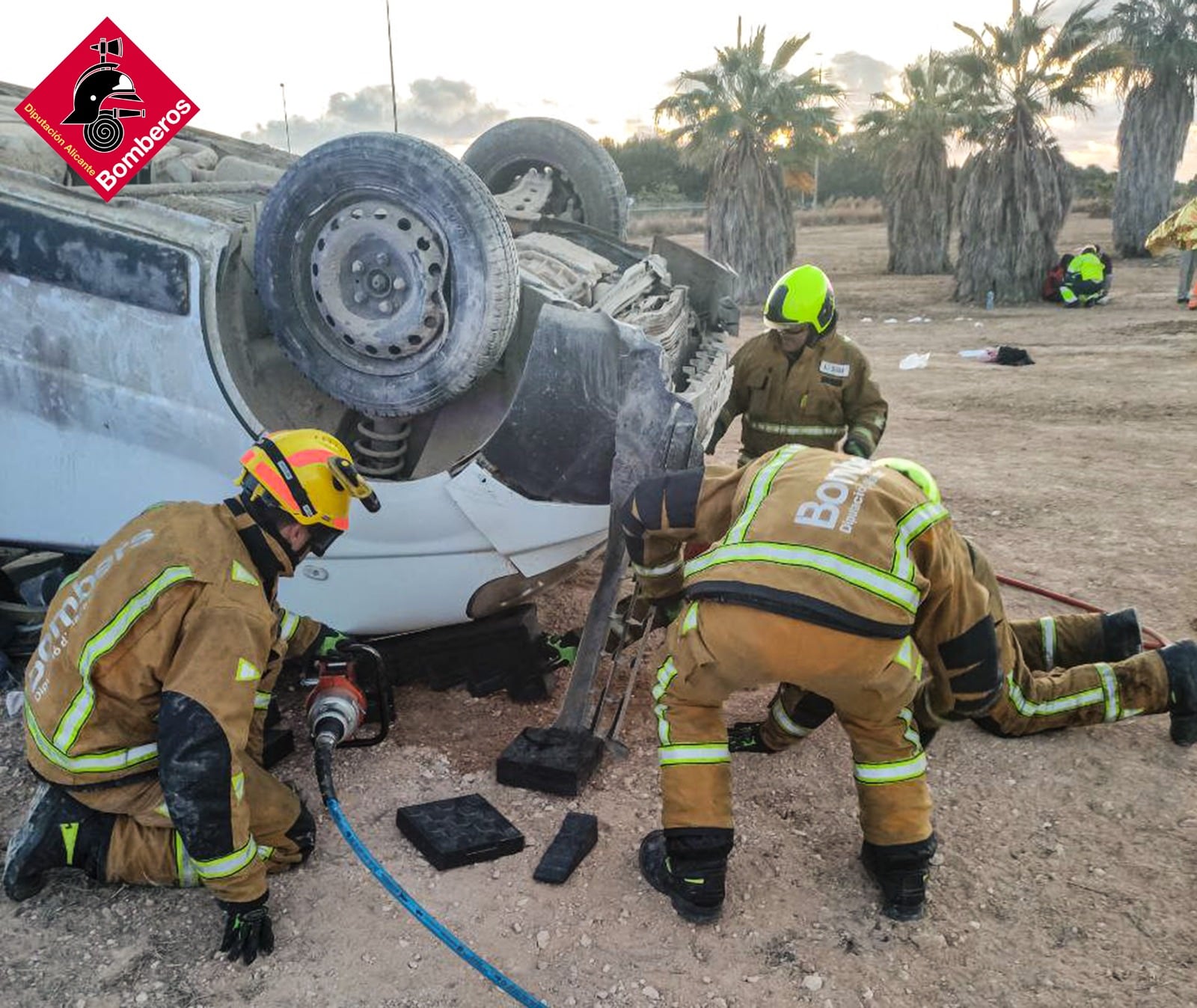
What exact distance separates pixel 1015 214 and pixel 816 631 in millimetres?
17136

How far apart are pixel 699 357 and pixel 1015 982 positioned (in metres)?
2.97

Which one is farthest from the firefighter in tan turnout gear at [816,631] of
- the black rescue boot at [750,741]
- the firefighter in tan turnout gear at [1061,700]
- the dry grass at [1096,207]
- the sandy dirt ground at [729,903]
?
the dry grass at [1096,207]

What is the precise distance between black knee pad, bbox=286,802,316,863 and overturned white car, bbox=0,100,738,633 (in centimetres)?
91

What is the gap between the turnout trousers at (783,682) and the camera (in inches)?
101

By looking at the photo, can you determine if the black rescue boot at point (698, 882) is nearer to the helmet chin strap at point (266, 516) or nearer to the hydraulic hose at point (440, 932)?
the hydraulic hose at point (440, 932)

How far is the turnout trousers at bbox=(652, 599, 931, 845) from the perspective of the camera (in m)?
2.56

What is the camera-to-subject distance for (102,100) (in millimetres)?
4293

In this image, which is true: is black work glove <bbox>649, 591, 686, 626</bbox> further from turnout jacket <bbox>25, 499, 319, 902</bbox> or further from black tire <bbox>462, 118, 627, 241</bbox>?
black tire <bbox>462, 118, 627, 241</bbox>

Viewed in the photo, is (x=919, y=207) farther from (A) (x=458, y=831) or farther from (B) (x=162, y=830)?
(B) (x=162, y=830)

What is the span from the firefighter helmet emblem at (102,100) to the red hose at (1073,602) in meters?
4.49

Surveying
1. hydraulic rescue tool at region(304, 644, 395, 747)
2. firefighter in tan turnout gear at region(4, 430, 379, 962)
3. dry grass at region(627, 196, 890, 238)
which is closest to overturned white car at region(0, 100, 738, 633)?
hydraulic rescue tool at region(304, 644, 395, 747)

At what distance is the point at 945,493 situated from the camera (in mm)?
6605

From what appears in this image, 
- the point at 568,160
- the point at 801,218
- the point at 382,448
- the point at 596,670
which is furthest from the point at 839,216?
the point at 596,670

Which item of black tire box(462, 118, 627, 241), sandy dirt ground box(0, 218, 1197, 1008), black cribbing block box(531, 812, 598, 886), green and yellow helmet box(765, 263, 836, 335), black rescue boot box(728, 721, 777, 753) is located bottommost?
sandy dirt ground box(0, 218, 1197, 1008)
